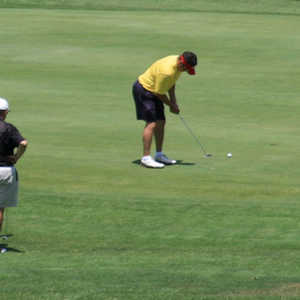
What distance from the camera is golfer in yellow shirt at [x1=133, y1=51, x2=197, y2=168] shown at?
12.8 m

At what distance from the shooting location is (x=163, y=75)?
12812 mm

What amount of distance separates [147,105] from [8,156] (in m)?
4.08

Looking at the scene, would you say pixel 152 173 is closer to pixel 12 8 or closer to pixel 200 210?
pixel 200 210

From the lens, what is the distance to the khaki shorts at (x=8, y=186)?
9438mm

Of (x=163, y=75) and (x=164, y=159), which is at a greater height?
(x=163, y=75)

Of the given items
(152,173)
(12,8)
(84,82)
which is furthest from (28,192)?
(12,8)

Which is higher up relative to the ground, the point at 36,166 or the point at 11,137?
the point at 11,137

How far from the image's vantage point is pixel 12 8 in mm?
28531

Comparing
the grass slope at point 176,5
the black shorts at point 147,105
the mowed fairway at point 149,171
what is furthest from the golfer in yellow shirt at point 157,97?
the grass slope at point 176,5

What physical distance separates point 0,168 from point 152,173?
3.81 metres

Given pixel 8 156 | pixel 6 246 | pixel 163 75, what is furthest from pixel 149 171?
pixel 8 156

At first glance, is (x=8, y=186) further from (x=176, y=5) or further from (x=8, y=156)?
(x=176, y=5)

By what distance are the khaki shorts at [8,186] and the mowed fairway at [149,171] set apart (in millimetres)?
529

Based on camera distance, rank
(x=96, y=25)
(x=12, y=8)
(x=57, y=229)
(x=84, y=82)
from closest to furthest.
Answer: (x=57, y=229) < (x=84, y=82) < (x=96, y=25) < (x=12, y=8)
